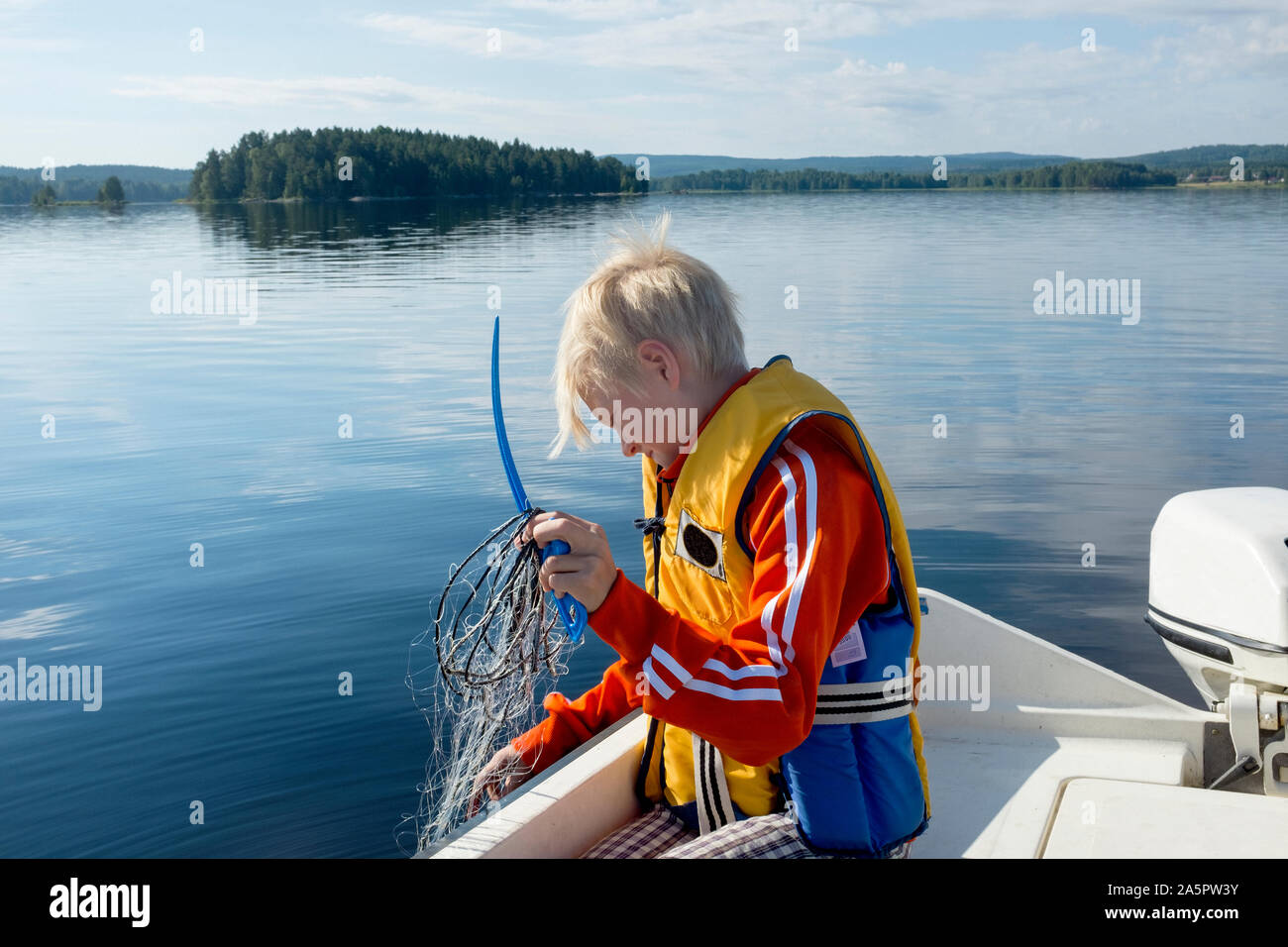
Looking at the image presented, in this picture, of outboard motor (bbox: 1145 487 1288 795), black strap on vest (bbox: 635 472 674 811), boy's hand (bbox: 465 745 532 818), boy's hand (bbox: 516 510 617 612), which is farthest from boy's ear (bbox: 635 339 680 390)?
outboard motor (bbox: 1145 487 1288 795)

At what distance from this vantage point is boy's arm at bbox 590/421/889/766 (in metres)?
1.69

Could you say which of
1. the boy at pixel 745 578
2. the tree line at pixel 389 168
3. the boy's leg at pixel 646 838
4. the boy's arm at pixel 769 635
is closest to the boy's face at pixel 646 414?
the boy at pixel 745 578

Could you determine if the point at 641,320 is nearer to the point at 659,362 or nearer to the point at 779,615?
the point at 659,362

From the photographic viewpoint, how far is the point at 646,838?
2387mm

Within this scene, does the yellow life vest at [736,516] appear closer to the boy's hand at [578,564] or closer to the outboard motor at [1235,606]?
the boy's hand at [578,564]

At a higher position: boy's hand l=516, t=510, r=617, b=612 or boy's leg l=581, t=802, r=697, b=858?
boy's hand l=516, t=510, r=617, b=612

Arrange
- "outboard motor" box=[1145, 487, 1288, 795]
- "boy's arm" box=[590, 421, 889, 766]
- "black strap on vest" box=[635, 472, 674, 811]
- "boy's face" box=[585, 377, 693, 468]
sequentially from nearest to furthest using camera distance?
1. "boy's arm" box=[590, 421, 889, 766]
2. "boy's face" box=[585, 377, 693, 468]
3. "black strap on vest" box=[635, 472, 674, 811]
4. "outboard motor" box=[1145, 487, 1288, 795]

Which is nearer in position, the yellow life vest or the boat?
the yellow life vest

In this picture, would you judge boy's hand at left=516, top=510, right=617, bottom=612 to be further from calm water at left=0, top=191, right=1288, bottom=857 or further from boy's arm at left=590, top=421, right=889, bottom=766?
calm water at left=0, top=191, right=1288, bottom=857

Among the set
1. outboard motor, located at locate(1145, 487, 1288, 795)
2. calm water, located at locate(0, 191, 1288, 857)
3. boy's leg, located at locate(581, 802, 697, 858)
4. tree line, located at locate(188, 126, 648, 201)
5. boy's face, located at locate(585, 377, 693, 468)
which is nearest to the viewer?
boy's face, located at locate(585, 377, 693, 468)

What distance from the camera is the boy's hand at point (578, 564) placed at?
1717mm

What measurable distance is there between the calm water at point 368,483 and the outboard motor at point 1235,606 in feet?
6.71

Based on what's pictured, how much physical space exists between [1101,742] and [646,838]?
64.6 inches
